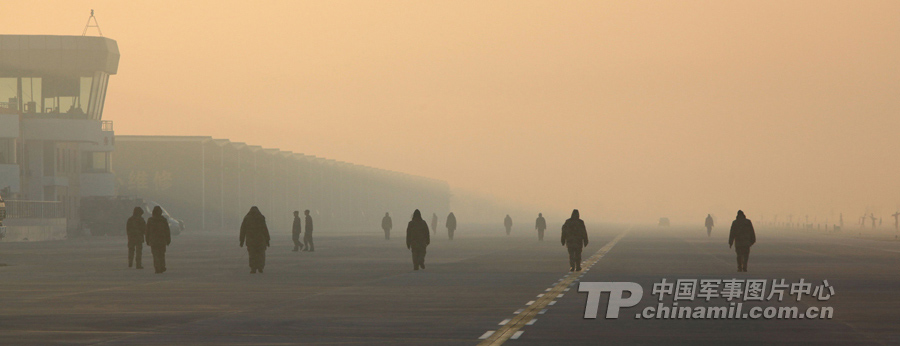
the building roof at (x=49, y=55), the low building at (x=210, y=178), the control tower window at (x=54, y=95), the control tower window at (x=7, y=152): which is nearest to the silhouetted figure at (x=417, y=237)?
the control tower window at (x=7, y=152)

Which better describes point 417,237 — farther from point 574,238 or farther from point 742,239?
point 742,239

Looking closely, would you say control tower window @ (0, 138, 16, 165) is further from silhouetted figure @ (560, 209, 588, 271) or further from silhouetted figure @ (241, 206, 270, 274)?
silhouetted figure @ (560, 209, 588, 271)

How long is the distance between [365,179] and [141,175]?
3280 inches

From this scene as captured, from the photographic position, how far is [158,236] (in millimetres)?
33031

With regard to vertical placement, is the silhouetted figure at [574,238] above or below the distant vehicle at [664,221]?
above

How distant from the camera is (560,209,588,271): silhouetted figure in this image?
1351 inches

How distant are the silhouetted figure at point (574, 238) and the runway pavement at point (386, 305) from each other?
0.65 m

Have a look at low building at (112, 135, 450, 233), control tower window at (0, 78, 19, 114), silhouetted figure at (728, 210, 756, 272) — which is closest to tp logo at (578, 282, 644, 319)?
silhouetted figure at (728, 210, 756, 272)

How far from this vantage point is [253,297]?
2361 centimetres

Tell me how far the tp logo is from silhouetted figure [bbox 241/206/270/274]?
30.5 ft

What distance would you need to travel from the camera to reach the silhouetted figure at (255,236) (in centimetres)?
3272

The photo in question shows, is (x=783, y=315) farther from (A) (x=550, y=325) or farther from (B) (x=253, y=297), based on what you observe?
(B) (x=253, y=297)

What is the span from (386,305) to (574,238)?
13.9 metres

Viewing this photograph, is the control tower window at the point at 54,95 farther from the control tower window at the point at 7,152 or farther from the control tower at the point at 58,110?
the control tower window at the point at 7,152
